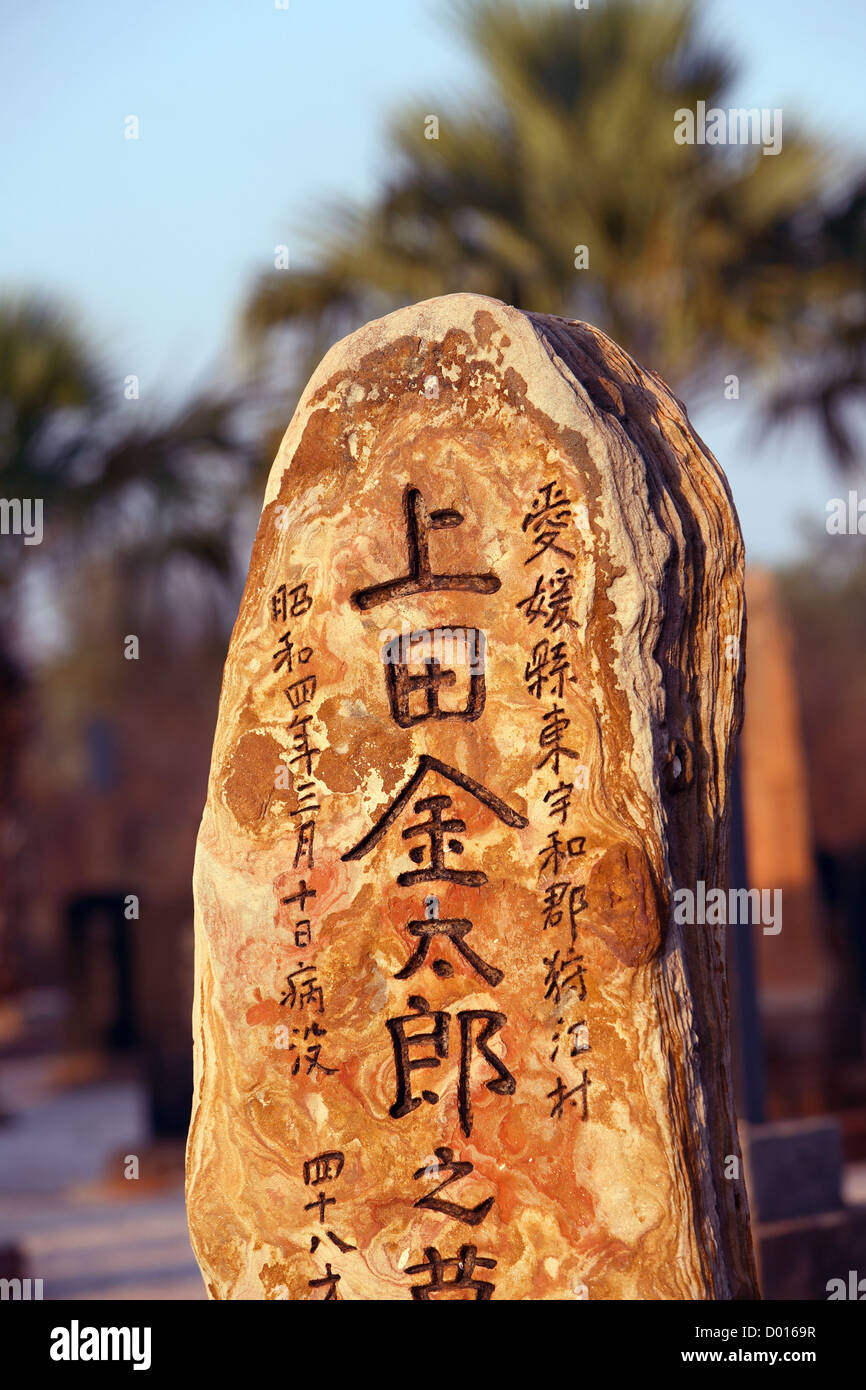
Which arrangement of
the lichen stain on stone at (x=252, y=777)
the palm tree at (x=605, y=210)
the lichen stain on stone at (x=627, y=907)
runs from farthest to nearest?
the palm tree at (x=605, y=210) < the lichen stain on stone at (x=252, y=777) < the lichen stain on stone at (x=627, y=907)

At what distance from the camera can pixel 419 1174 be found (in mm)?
2143

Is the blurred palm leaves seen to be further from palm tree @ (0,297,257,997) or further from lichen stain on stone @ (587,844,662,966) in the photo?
lichen stain on stone @ (587,844,662,966)

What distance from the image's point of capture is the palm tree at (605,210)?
5148 mm

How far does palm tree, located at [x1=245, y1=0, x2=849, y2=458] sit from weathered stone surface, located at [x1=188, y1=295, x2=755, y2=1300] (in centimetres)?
318

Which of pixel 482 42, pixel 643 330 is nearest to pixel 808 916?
pixel 643 330

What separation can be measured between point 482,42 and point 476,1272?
4.54 metres

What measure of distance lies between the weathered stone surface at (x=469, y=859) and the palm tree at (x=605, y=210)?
318cm

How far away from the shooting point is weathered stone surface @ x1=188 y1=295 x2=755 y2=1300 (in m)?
2.08

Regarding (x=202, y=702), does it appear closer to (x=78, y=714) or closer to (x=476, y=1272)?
(x=78, y=714)

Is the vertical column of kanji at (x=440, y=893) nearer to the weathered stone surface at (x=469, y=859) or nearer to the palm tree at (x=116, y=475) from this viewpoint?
the weathered stone surface at (x=469, y=859)

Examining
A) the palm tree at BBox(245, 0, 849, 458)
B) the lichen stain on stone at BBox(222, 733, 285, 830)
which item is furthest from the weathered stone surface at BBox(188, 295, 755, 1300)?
the palm tree at BBox(245, 0, 849, 458)

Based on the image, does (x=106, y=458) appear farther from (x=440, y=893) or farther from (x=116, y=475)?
(x=440, y=893)

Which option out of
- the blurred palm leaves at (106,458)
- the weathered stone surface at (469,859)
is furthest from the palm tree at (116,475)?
the weathered stone surface at (469,859)

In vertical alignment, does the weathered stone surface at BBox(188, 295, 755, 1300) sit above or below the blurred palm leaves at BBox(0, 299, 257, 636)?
below
